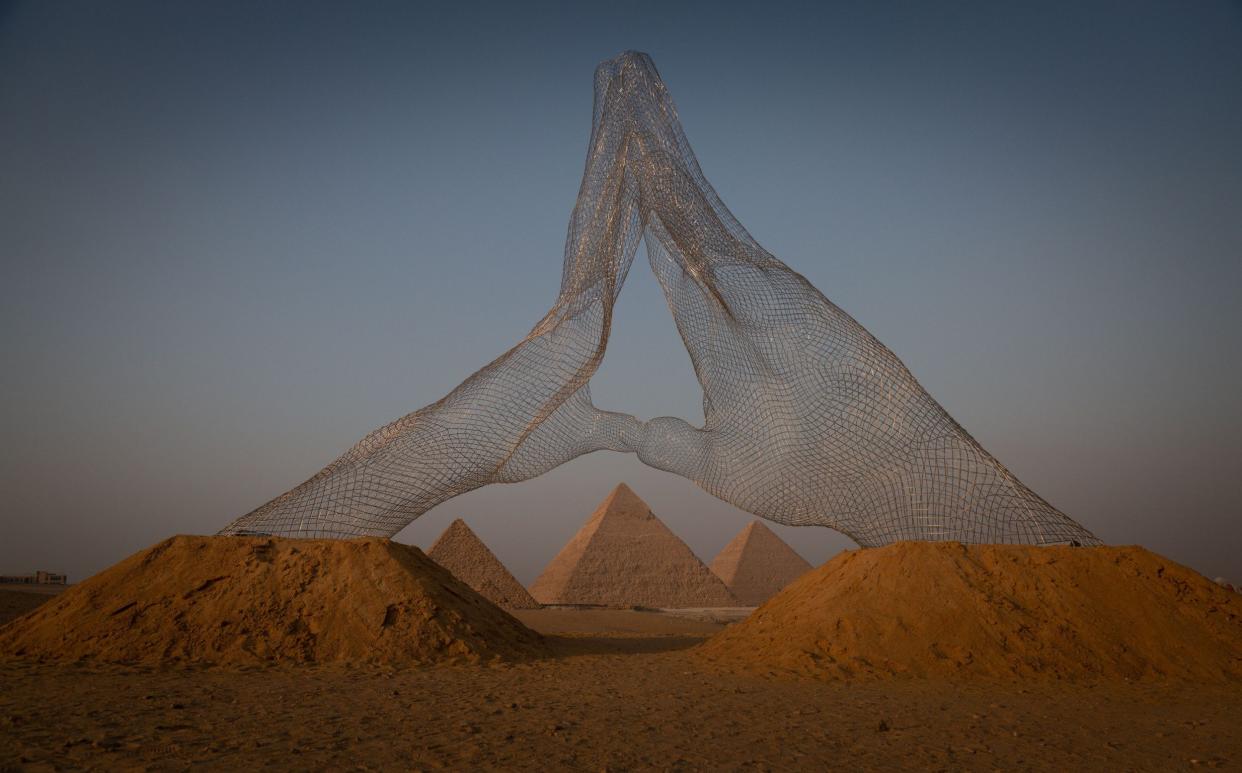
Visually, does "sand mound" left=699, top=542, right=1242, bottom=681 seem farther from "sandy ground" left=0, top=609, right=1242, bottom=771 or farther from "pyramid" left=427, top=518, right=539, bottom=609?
"pyramid" left=427, top=518, right=539, bottom=609

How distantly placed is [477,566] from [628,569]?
10.0 metres

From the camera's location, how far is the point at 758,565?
51.1 m

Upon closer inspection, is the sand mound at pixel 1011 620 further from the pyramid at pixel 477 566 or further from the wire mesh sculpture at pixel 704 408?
the pyramid at pixel 477 566

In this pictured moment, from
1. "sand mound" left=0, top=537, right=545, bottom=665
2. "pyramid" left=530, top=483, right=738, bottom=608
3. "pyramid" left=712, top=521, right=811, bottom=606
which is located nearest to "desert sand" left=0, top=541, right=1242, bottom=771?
"sand mound" left=0, top=537, right=545, bottom=665

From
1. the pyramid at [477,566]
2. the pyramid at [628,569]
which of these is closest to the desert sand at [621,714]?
the pyramid at [477,566]

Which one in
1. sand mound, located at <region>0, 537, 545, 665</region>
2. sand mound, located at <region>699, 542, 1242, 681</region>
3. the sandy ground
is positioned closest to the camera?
the sandy ground

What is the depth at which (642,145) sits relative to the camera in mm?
13477

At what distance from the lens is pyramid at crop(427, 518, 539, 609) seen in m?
35.2

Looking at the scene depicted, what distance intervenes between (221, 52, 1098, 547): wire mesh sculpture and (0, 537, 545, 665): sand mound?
22.5 inches

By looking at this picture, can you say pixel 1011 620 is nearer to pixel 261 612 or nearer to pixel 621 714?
pixel 621 714

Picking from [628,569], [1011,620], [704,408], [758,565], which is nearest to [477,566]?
[628,569]

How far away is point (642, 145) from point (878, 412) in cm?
558

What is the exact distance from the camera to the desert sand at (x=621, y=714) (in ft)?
21.1

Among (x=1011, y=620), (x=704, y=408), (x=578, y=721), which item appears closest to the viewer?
(x=578, y=721)
